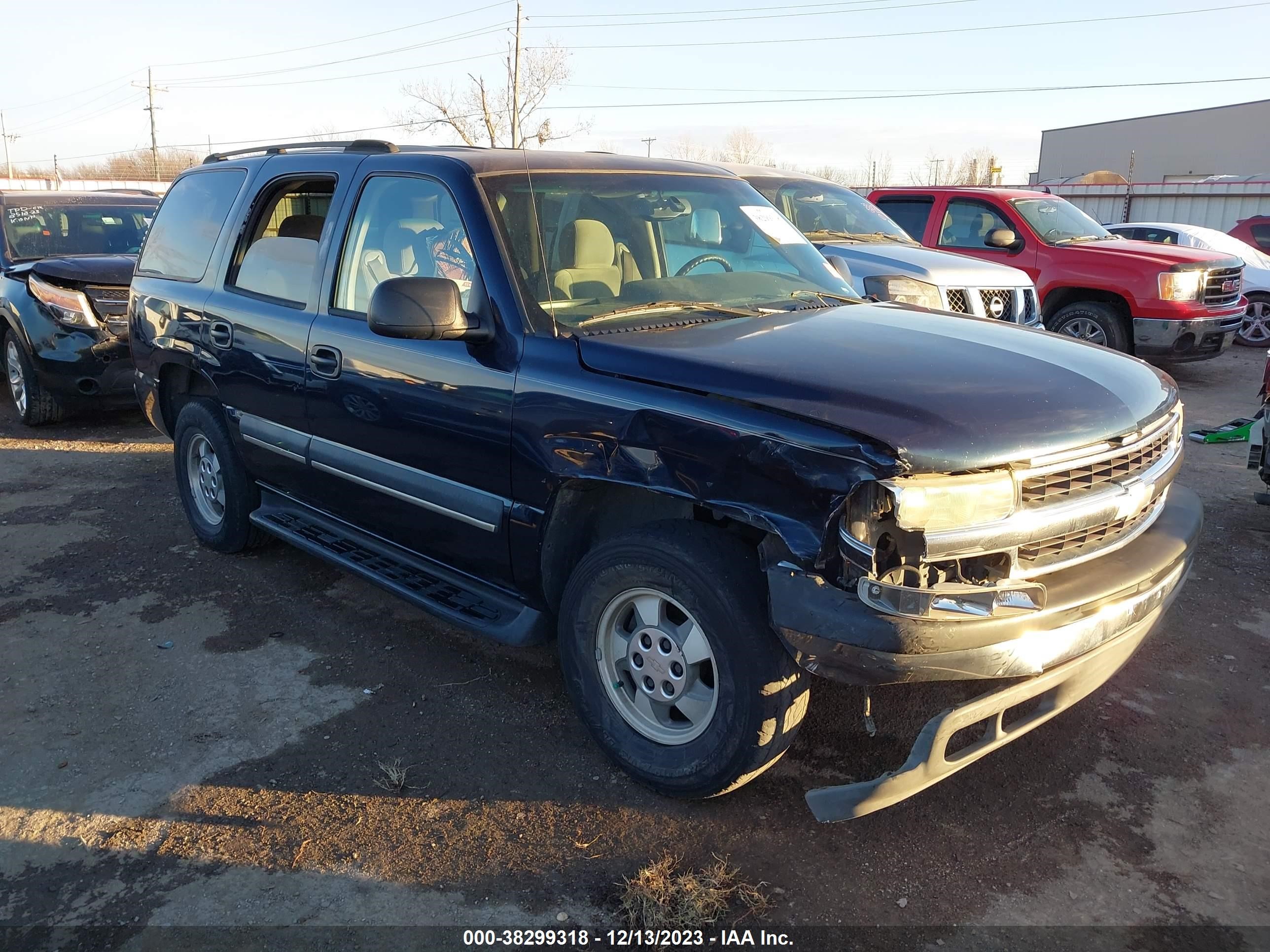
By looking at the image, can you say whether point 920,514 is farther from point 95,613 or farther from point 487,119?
point 487,119

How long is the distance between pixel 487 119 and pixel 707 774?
4499 centimetres

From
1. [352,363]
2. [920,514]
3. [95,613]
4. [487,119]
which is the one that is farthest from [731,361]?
[487,119]

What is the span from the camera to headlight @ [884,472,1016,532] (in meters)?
2.33

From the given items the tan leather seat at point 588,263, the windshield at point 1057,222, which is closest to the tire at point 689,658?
the tan leather seat at point 588,263

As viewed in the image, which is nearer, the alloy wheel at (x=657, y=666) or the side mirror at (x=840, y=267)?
the alloy wheel at (x=657, y=666)

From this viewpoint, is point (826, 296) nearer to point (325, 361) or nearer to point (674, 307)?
point (674, 307)

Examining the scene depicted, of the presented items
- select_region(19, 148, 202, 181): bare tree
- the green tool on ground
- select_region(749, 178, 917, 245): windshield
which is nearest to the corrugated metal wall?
select_region(749, 178, 917, 245): windshield

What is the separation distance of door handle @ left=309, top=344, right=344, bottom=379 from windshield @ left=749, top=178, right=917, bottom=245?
5431 mm

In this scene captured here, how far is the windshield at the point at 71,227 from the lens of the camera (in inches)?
337

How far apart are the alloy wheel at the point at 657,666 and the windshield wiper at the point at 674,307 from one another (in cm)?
97

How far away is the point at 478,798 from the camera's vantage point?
306 centimetres

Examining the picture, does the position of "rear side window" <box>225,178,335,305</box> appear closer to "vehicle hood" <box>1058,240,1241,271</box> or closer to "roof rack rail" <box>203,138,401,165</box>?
"roof rack rail" <box>203,138,401,165</box>

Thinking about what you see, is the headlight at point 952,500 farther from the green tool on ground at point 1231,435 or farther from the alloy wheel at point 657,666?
the green tool on ground at point 1231,435

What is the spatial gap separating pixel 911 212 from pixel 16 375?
9001 mm
